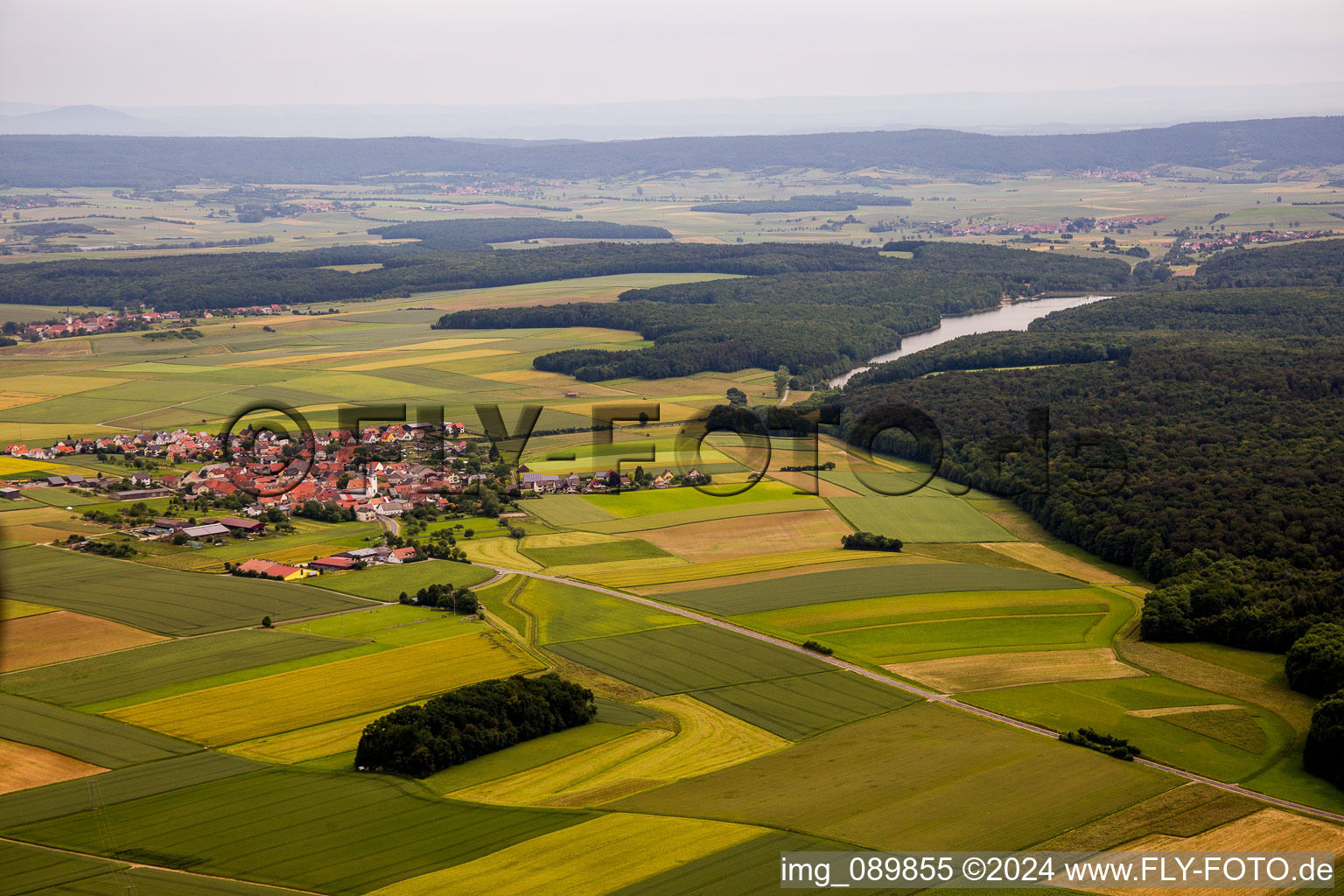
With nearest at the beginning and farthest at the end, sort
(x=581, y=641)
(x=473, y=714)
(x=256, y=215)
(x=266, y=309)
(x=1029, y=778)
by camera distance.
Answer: (x=1029, y=778) → (x=473, y=714) → (x=581, y=641) → (x=266, y=309) → (x=256, y=215)

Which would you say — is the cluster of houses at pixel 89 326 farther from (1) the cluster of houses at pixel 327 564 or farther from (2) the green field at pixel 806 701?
(2) the green field at pixel 806 701

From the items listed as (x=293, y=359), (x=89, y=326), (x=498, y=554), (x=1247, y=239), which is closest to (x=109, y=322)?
(x=89, y=326)

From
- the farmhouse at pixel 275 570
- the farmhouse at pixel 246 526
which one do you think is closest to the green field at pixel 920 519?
the farmhouse at pixel 275 570

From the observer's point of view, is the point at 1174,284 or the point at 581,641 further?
the point at 1174,284

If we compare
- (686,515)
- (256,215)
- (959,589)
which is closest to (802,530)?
(686,515)

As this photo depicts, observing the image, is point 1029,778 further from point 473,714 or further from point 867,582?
point 867,582

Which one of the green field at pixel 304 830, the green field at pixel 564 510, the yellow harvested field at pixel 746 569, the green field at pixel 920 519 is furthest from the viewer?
the green field at pixel 564 510

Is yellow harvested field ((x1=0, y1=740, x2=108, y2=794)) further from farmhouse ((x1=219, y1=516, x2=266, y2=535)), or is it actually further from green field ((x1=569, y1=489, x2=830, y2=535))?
green field ((x1=569, y1=489, x2=830, y2=535))
